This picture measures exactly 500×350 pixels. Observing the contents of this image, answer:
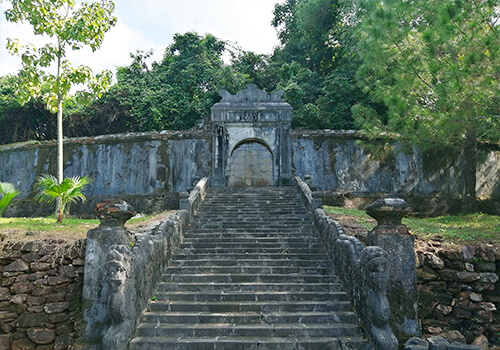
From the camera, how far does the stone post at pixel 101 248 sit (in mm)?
6160

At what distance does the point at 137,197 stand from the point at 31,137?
7.37 metres

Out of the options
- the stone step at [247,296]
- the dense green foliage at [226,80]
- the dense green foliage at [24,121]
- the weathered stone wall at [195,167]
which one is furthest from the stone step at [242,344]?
the dense green foliage at [24,121]

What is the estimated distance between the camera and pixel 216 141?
1427 centimetres

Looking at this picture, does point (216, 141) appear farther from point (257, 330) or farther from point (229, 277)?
point (257, 330)

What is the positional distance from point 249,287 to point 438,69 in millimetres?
6610

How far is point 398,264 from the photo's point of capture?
579 centimetres

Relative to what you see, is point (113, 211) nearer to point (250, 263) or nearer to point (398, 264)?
point (250, 263)

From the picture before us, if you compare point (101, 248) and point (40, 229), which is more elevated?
Answer: point (40, 229)

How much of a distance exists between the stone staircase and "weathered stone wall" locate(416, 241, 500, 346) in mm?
1529

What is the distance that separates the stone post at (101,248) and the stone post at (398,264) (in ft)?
12.8

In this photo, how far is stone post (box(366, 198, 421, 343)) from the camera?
18.3ft

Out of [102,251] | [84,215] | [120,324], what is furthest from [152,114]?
[120,324]

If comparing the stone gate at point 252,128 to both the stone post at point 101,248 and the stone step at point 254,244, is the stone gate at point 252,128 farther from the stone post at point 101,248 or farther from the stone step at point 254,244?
the stone post at point 101,248

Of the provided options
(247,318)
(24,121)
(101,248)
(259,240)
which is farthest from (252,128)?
(24,121)
